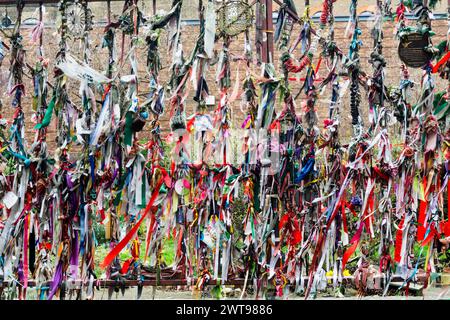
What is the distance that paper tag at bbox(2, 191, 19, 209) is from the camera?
2.94m

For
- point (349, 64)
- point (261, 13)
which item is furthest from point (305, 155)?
point (261, 13)

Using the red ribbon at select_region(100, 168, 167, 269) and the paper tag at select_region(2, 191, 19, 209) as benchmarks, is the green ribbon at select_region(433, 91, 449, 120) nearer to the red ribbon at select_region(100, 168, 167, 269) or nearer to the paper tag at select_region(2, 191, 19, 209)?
the red ribbon at select_region(100, 168, 167, 269)

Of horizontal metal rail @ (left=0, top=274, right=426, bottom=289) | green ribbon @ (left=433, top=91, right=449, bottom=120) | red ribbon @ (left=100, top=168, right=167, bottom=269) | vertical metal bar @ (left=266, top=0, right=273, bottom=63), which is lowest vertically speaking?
horizontal metal rail @ (left=0, top=274, right=426, bottom=289)

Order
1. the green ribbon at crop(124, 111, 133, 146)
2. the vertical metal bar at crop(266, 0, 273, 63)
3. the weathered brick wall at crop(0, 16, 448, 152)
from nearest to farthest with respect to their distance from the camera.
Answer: the green ribbon at crop(124, 111, 133, 146) < the vertical metal bar at crop(266, 0, 273, 63) < the weathered brick wall at crop(0, 16, 448, 152)

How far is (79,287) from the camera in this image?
9.97 ft

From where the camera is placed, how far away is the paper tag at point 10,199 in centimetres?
294

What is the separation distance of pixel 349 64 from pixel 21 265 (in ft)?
5.93

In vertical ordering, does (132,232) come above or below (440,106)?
below

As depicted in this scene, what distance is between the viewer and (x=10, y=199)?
9.68 ft

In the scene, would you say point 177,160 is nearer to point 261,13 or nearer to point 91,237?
point 91,237

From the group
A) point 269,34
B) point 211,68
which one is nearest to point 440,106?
point 269,34

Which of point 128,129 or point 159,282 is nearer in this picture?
point 128,129

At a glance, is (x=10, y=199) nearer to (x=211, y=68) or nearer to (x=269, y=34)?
(x=269, y=34)

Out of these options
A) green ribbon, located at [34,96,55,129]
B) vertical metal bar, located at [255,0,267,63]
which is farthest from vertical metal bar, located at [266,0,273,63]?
green ribbon, located at [34,96,55,129]
